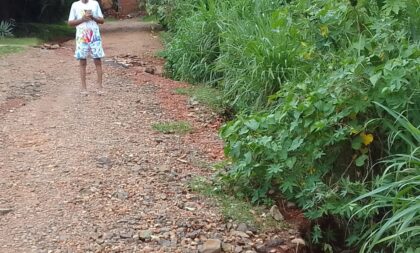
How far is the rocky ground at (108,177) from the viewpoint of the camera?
388 centimetres

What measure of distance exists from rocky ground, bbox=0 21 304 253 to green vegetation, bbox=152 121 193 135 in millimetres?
89

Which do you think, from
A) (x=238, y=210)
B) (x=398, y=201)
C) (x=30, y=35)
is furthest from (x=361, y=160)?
(x=30, y=35)

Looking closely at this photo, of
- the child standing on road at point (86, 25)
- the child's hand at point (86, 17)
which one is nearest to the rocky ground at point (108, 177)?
the child standing on road at point (86, 25)

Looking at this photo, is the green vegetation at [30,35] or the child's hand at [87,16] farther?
the green vegetation at [30,35]

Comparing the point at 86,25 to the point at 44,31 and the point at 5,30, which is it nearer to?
the point at 5,30

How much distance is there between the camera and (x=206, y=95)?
7.91 m

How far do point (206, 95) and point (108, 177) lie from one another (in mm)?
3365

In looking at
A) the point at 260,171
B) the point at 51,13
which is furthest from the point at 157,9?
the point at 260,171

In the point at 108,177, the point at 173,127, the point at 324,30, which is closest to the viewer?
the point at 108,177

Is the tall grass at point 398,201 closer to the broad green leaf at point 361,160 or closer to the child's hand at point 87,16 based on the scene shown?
the broad green leaf at point 361,160

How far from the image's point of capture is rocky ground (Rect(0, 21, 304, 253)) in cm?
388

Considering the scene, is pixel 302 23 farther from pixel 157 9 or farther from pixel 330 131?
pixel 157 9

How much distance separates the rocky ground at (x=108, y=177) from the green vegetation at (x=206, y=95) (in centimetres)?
16

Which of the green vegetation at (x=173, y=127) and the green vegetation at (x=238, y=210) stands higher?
the green vegetation at (x=238, y=210)
